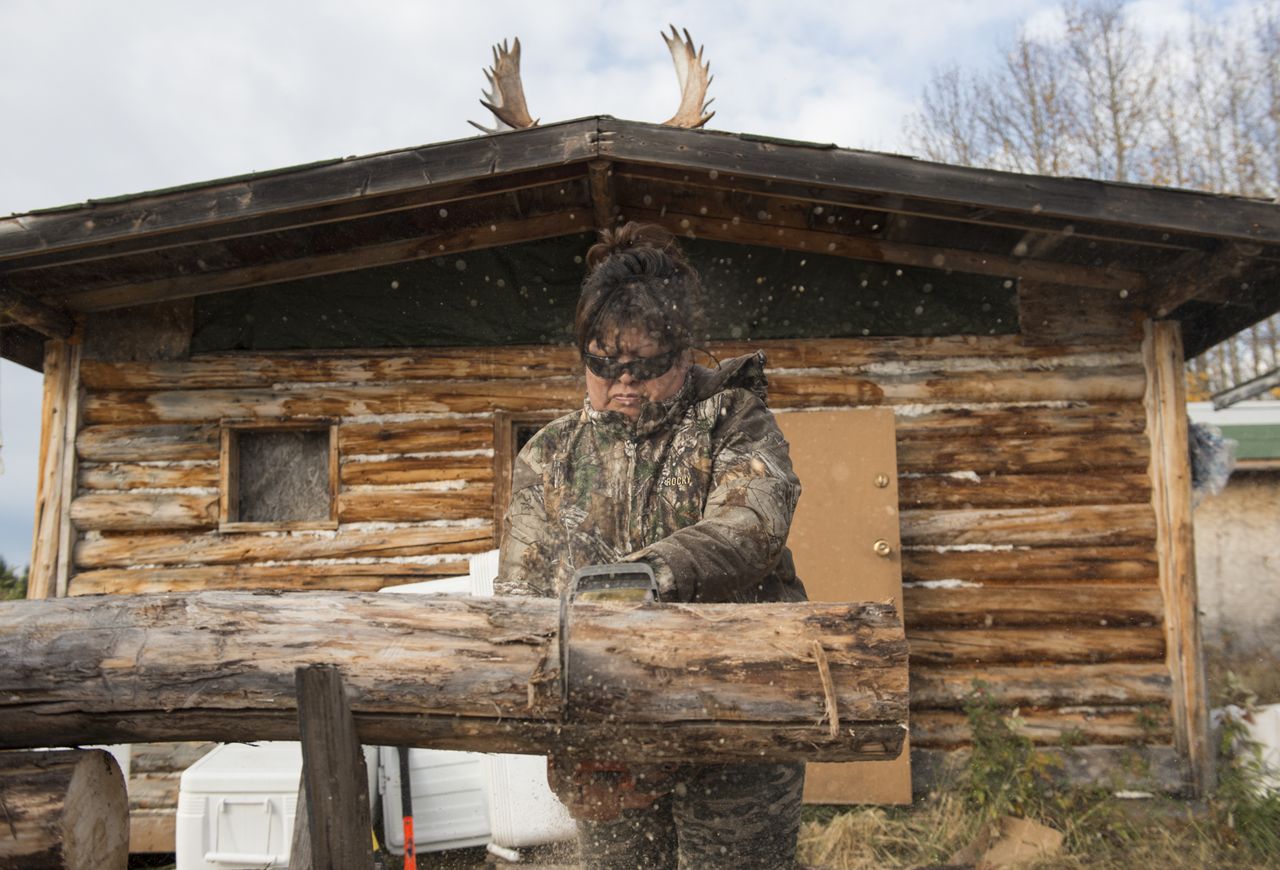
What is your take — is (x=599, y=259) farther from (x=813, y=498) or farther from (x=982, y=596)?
(x=982, y=596)

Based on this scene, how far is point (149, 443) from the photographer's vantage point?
6145mm

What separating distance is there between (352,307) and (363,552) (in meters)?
1.72

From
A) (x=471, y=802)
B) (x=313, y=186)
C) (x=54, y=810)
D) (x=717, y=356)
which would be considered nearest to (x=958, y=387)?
(x=717, y=356)

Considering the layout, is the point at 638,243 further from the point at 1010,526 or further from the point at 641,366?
the point at 1010,526

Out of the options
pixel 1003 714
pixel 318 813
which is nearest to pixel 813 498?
pixel 1003 714

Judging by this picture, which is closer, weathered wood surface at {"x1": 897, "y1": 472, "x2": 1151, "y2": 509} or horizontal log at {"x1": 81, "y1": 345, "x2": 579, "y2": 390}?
weathered wood surface at {"x1": 897, "y1": 472, "x2": 1151, "y2": 509}

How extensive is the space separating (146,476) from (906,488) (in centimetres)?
529

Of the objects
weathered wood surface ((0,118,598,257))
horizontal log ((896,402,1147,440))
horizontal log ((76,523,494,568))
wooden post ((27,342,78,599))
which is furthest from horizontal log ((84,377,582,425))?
horizontal log ((896,402,1147,440))

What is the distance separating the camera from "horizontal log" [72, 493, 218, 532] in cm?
608

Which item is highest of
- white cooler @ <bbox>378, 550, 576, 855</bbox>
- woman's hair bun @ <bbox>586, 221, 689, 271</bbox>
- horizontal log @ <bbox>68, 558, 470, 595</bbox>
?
woman's hair bun @ <bbox>586, 221, 689, 271</bbox>

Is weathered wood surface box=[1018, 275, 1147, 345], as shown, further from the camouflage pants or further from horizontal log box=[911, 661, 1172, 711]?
the camouflage pants

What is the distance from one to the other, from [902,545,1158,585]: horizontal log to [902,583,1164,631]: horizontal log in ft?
0.24

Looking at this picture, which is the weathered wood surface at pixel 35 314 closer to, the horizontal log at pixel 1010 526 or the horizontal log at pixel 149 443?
the horizontal log at pixel 149 443

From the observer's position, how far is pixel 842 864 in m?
5.03
